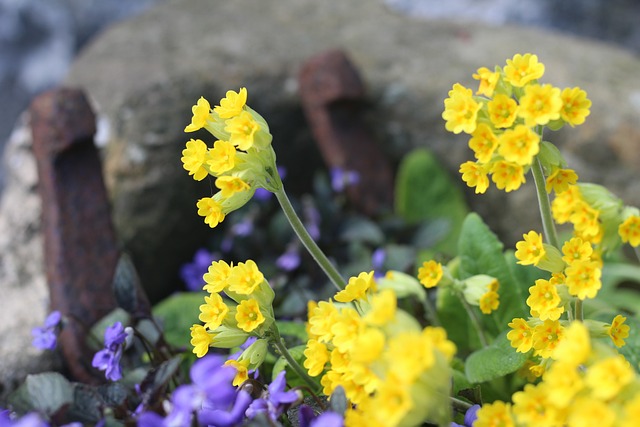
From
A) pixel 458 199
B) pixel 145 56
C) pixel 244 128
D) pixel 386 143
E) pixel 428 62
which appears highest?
pixel 244 128

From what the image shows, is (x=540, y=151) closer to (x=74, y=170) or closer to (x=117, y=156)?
(x=74, y=170)

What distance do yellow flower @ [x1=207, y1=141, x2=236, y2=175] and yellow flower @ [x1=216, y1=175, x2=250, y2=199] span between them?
0.02 m

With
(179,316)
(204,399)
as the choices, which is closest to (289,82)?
(179,316)

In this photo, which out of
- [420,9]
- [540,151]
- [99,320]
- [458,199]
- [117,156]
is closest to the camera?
[540,151]

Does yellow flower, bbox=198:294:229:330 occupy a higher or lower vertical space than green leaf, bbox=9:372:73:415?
higher

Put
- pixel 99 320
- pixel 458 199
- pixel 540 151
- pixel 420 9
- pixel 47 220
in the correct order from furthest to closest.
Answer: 1. pixel 420 9
2. pixel 458 199
3. pixel 47 220
4. pixel 99 320
5. pixel 540 151

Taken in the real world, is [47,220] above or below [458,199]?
above

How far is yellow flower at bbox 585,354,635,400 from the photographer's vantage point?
83 centimetres

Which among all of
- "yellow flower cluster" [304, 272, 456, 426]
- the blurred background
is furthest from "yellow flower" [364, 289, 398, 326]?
the blurred background

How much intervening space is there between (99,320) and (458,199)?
1248 millimetres

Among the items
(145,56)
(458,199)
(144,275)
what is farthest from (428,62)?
(144,275)

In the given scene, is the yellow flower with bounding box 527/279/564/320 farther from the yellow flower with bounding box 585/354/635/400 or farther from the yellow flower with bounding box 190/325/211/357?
the yellow flower with bounding box 190/325/211/357

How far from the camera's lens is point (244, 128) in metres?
1.15

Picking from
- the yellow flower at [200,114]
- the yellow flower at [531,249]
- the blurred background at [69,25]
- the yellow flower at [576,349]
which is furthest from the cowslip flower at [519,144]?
the blurred background at [69,25]
